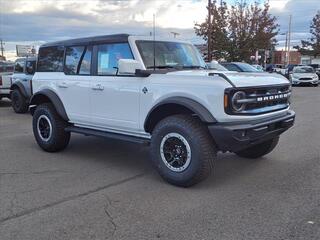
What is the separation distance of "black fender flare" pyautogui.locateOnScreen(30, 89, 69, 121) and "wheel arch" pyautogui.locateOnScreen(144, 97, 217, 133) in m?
1.97

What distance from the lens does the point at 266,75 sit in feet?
Answer: 20.2

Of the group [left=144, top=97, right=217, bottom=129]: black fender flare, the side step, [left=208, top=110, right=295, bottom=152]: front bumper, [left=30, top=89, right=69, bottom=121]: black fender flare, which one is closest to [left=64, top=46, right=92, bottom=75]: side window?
[left=30, top=89, right=69, bottom=121]: black fender flare

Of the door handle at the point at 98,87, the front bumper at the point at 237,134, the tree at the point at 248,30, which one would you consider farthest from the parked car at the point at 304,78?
the front bumper at the point at 237,134

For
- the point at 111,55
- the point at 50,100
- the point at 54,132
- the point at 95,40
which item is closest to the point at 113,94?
the point at 111,55

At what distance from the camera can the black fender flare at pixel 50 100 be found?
748cm

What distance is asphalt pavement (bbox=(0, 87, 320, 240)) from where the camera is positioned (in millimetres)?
4242

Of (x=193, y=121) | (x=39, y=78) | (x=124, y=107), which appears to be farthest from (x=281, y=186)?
(x=39, y=78)

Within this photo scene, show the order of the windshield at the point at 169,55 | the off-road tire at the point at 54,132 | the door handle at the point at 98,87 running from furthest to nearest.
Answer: the off-road tire at the point at 54,132 < the door handle at the point at 98,87 < the windshield at the point at 169,55

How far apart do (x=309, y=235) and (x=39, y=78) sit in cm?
571

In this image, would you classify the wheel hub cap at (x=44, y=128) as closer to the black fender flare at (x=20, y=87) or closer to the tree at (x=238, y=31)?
the black fender flare at (x=20, y=87)

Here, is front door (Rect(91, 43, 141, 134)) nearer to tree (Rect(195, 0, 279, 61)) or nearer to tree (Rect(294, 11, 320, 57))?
tree (Rect(195, 0, 279, 61))

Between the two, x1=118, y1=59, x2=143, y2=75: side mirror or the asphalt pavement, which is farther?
x1=118, y1=59, x2=143, y2=75: side mirror

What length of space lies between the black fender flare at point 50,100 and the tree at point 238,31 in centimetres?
2832

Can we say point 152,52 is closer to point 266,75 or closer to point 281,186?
point 266,75
